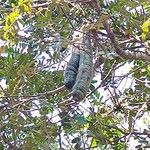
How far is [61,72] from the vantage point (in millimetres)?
2744

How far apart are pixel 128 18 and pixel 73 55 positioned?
374mm

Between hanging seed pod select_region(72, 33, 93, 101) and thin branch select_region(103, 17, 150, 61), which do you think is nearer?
hanging seed pod select_region(72, 33, 93, 101)

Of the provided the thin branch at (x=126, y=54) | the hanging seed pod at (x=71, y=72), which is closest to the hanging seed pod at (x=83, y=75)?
the hanging seed pod at (x=71, y=72)

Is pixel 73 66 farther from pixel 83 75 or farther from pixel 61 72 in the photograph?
pixel 61 72

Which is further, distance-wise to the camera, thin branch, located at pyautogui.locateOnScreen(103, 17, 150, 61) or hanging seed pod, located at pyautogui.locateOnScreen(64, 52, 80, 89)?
thin branch, located at pyautogui.locateOnScreen(103, 17, 150, 61)

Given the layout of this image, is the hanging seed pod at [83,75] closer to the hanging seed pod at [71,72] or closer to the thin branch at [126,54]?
the hanging seed pod at [71,72]

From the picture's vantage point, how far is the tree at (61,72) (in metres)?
2.09

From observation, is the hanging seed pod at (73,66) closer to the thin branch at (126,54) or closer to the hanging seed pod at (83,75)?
the hanging seed pod at (83,75)

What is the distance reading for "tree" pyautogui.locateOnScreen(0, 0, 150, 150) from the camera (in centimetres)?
209

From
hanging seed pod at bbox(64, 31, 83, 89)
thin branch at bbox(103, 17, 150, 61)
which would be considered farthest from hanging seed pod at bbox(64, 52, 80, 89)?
thin branch at bbox(103, 17, 150, 61)

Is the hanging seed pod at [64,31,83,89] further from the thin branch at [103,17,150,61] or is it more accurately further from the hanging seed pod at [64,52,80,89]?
the thin branch at [103,17,150,61]

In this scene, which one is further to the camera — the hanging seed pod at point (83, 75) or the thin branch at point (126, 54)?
the thin branch at point (126, 54)

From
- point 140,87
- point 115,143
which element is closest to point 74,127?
point 115,143

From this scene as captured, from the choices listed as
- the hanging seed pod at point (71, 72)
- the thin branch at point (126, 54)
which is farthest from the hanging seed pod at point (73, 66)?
the thin branch at point (126, 54)
